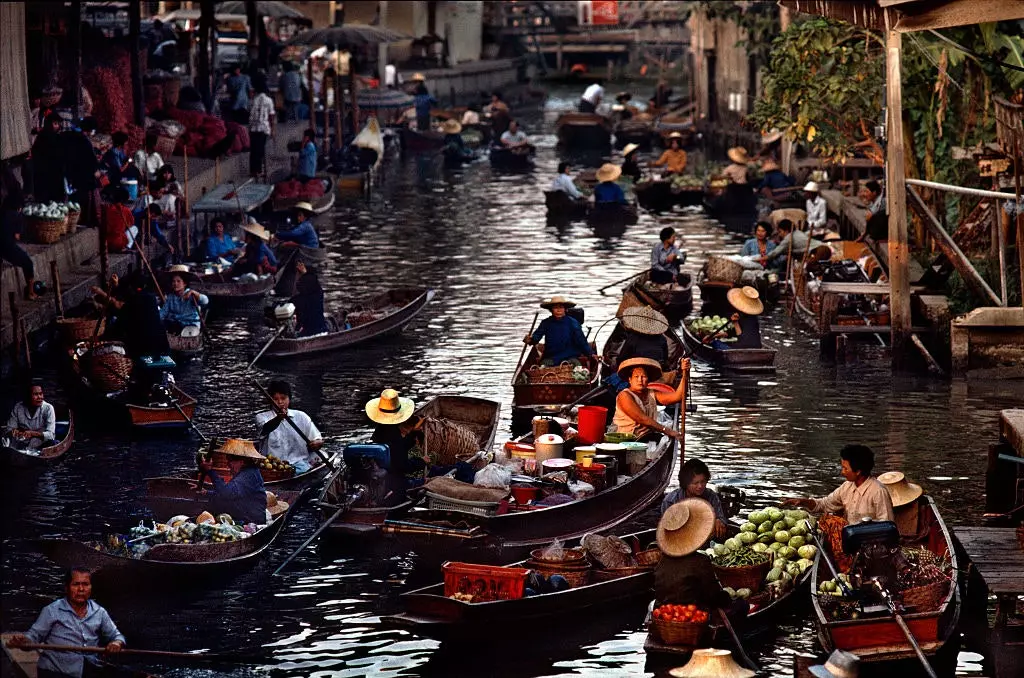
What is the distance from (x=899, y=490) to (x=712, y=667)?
319 centimetres

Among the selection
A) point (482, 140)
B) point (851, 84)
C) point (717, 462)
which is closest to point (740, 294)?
point (717, 462)

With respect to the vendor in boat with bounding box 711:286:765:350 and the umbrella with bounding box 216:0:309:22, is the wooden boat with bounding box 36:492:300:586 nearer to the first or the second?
the vendor in boat with bounding box 711:286:765:350

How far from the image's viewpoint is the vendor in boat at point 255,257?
25.4 m

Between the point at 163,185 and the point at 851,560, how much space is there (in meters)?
17.6

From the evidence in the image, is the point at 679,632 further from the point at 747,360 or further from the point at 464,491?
the point at 747,360

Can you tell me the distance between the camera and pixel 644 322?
1806 centimetres

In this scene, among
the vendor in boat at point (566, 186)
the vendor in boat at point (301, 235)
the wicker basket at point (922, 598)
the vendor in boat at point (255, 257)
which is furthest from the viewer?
the vendor in boat at point (566, 186)

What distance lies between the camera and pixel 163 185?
2719cm

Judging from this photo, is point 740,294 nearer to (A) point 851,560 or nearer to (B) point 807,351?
(B) point 807,351

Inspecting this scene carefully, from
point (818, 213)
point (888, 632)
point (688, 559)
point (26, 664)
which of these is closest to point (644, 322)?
point (688, 559)

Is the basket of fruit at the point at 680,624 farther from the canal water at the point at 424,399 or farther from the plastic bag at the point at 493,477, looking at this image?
the plastic bag at the point at 493,477

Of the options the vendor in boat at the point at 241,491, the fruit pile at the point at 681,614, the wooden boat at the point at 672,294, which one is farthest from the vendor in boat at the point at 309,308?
the fruit pile at the point at 681,614

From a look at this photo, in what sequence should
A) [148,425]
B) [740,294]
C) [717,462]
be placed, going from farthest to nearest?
[740,294] → [148,425] → [717,462]

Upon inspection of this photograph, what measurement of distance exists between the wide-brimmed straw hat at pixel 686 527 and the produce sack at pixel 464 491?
7.97 ft
